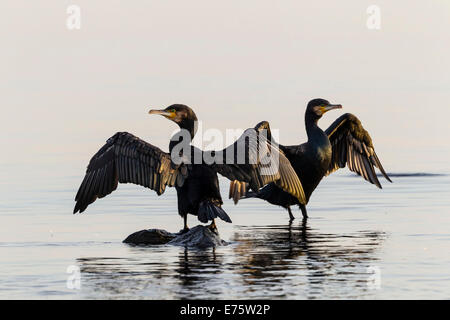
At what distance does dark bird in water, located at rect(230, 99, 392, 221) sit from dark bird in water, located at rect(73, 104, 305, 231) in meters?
2.33

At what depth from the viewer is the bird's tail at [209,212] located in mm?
14812

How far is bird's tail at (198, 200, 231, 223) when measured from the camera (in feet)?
48.6

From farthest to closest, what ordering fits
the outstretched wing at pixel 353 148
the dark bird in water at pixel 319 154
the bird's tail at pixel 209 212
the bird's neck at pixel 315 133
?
1. the outstretched wing at pixel 353 148
2. the bird's neck at pixel 315 133
3. the dark bird in water at pixel 319 154
4. the bird's tail at pixel 209 212

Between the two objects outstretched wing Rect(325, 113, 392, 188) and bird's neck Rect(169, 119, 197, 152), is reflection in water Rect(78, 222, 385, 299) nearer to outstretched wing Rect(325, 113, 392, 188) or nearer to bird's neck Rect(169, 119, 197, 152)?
bird's neck Rect(169, 119, 197, 152)

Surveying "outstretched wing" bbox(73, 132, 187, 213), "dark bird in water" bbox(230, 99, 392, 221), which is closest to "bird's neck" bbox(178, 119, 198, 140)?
"outstretched wing" bbox(73, 132, 187, 213)

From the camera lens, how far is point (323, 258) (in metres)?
13.4

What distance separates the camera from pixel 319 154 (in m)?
18.5

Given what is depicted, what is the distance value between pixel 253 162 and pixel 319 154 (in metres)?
3.21

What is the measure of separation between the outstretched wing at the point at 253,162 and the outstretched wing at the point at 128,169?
2.33ft

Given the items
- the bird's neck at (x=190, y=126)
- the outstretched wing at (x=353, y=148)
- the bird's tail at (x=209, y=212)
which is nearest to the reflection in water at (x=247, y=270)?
the bird's tail at (x=209, y=212)

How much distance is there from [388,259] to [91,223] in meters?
5.97

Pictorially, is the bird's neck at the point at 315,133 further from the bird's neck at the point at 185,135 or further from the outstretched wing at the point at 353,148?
the bird's neck at the point at 185,135

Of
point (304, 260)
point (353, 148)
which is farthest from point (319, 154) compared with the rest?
point (304, 260)
